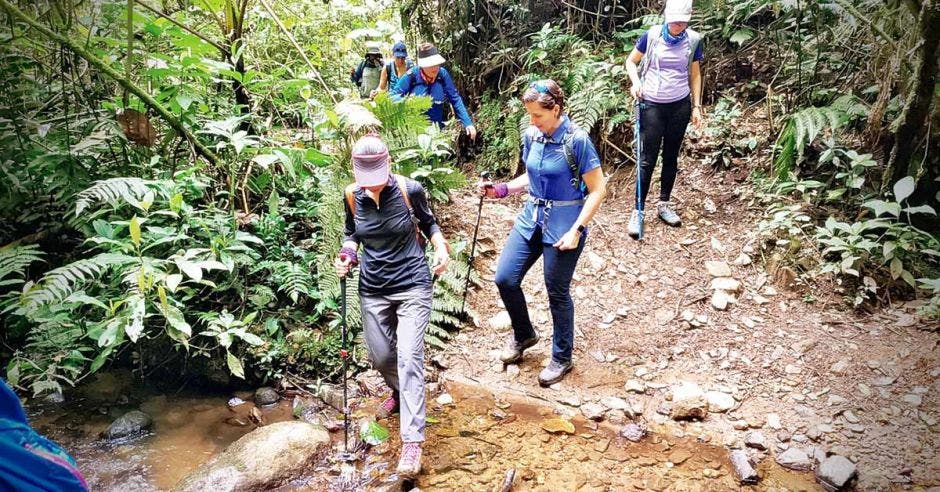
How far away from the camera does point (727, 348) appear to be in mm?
4910

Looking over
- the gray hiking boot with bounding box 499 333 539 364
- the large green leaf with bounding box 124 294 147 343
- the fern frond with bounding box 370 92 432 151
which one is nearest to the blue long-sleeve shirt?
the fern frond with bounding box 370 92 432 151

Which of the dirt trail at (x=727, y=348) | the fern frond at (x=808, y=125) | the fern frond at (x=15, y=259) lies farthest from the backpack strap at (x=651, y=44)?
the fern frond at (x=15, y=259)

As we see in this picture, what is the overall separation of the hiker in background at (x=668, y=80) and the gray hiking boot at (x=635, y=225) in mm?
717

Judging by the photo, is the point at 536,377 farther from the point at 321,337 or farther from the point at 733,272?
the point at 733,272

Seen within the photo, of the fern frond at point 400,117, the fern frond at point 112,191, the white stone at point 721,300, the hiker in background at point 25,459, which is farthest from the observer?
the fern frond at point 400,117

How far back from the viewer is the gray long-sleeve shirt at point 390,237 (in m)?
3.93

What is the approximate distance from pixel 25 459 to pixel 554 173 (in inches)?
136

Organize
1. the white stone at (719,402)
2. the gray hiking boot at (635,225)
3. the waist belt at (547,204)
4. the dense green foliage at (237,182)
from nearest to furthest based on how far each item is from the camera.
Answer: the waist belt at (547,204), the white stone at (719,402), the dense green foliage at (237,182), the gray hiking boot at (635,225)

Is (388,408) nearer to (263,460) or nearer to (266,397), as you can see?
(263,460)

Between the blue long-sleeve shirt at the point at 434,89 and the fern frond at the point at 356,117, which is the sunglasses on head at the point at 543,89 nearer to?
the fern frond at the point at 356,117

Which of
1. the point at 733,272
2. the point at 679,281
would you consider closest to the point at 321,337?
the point at 679,281

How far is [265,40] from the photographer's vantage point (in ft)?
34.6

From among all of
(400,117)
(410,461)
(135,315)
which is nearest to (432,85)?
(400,117)

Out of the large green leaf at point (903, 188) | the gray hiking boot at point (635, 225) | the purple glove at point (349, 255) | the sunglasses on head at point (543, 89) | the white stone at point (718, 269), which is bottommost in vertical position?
the white stone at point (718, 269)
